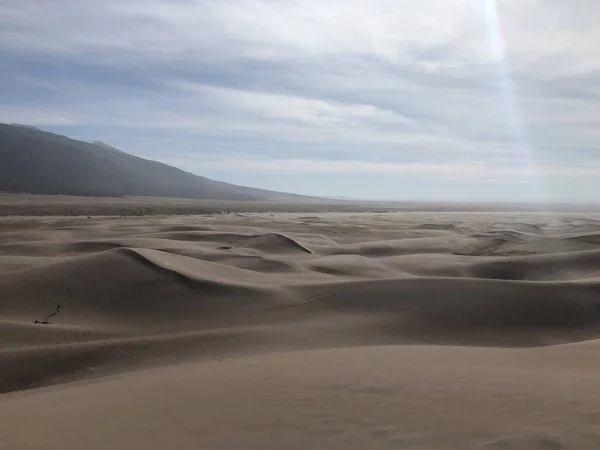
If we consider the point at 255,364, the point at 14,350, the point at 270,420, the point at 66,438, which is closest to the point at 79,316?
the point at 14,350

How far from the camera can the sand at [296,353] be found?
3.69m

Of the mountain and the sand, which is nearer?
the sand

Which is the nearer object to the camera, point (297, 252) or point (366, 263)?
point (366, 263)

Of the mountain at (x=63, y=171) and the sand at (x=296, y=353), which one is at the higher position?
the mountain at (x=63, y=171)

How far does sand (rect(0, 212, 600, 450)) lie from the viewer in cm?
369

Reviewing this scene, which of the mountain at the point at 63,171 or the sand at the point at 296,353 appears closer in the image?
the sand at the point at 296,353

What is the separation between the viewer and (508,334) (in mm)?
7938

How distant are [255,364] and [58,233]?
18052 millimetres

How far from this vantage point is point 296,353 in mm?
6297

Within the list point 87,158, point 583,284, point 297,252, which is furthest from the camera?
point 87,158

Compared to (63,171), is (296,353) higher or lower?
lower

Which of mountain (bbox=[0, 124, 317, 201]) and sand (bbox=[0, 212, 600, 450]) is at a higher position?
mountain (bbox=[0, 124, 317, 201])

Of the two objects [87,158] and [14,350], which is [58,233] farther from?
[87,158]

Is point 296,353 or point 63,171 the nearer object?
point 296,353
